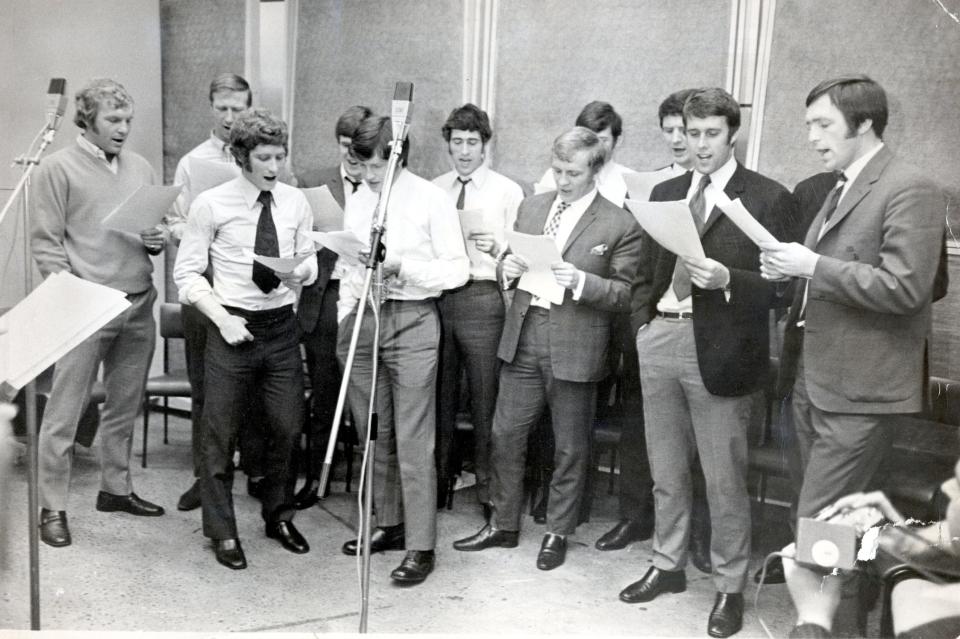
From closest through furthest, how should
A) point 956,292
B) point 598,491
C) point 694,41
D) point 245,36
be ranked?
point 956,292 < point 694,41 < point 245,36 < point 598,491

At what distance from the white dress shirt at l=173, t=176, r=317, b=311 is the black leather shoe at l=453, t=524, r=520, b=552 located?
3.85 ft

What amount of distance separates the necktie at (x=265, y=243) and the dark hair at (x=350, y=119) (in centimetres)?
38

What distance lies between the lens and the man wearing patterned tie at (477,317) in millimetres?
3662

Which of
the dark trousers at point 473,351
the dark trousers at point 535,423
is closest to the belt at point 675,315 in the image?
the dark trousers at point 535,423

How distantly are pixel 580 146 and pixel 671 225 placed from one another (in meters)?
0.61

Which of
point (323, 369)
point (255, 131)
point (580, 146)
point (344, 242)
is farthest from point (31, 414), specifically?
point (580, 146)

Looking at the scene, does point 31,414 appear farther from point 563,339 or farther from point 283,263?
point 563,339

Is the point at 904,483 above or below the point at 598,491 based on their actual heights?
above

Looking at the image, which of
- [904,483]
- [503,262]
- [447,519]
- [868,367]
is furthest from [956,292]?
[447,519]

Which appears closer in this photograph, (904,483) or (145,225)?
(904,483)

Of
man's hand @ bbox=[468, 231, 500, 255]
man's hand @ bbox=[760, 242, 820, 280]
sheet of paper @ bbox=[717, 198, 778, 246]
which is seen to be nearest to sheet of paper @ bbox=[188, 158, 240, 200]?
man's hand @ bbox=[468, 231, 500, 255]

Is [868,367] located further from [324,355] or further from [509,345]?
[324,355]

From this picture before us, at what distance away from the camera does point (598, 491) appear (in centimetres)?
364

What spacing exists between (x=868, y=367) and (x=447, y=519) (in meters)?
1.81
